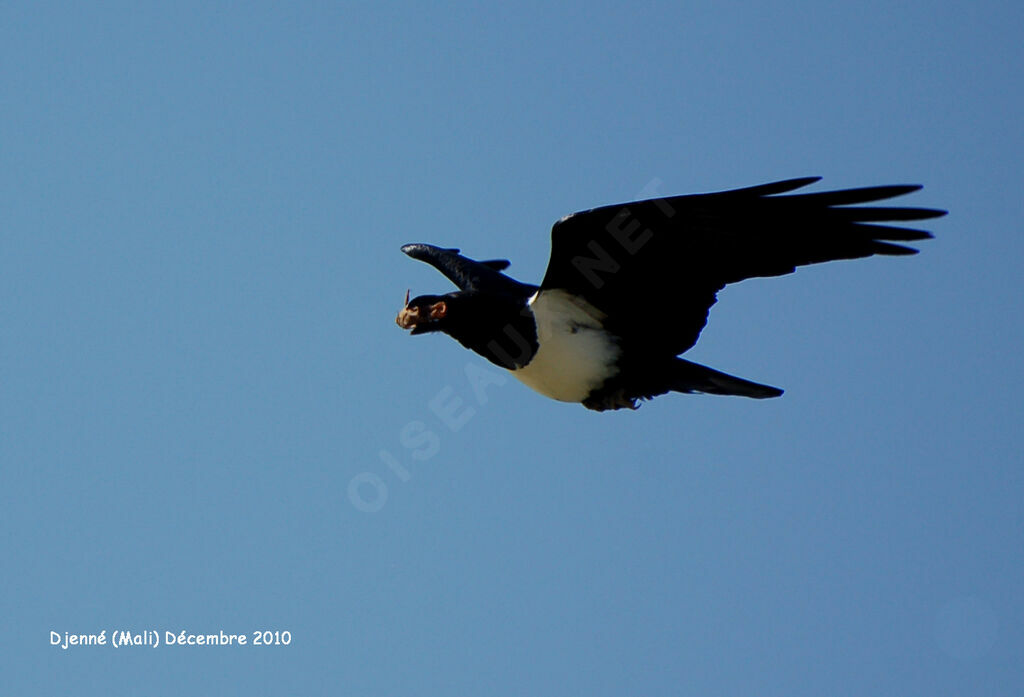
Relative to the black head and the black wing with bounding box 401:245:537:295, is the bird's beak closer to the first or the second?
the black head

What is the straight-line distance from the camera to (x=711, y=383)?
358 inches

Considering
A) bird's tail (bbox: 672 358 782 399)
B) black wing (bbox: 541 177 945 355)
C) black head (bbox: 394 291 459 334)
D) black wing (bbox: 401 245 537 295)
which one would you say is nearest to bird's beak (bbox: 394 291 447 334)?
black head (bbox: 394 291 459 334)

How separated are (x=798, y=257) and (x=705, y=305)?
2.17ft

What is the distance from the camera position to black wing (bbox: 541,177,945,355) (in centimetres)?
845

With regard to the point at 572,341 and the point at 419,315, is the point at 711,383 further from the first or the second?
the point at 419,315

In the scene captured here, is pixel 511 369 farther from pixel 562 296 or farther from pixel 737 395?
pixel 737 395

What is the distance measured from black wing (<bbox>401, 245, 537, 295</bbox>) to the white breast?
1.66 ft

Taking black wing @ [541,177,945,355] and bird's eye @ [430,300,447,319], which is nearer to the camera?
black wing @ [541,177,945,355]

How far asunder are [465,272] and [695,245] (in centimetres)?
211

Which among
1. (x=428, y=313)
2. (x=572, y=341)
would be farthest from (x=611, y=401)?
(x=428, y=313)

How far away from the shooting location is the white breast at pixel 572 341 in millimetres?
9250

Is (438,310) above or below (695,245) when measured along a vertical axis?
above

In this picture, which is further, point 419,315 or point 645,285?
point 419,315

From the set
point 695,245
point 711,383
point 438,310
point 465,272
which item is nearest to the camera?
point 695,245
